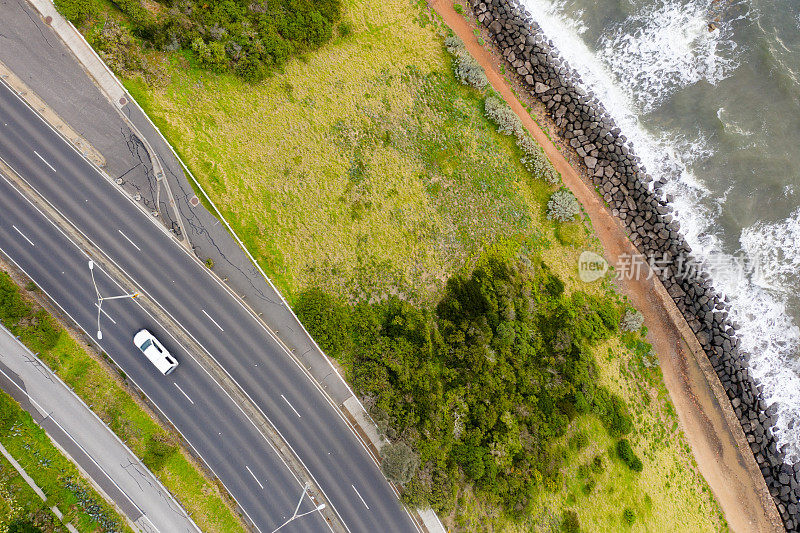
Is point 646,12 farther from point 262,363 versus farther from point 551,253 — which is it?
point 262,363

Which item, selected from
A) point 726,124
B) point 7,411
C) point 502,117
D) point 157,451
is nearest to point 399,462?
point 157,451

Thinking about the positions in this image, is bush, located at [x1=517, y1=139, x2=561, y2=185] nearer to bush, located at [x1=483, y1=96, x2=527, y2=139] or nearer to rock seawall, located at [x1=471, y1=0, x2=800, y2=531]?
bush, located at [x1=483, y1=96, x2=527, y2=139]

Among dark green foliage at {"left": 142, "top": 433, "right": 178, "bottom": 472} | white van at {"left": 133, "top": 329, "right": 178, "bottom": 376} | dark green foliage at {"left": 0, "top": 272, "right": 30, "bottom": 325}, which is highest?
dark green foliage at {"left": 0, "top": 272, "right": 30, "bottom": 325}

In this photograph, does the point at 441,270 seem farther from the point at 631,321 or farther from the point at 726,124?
the point at 726,124

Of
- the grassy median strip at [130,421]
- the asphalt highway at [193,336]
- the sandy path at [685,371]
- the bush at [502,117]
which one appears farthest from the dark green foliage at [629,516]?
the bush at [502,117]

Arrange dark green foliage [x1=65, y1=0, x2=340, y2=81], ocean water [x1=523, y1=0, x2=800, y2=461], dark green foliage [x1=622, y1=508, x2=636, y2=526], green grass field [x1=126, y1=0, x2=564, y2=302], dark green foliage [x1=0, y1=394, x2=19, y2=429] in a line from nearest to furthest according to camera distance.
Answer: dark green foliage [x1=0, y1=394, x2=19, y2=429], dark green foliage [x1=65, y1=0, x2=340, y2=81], green grass field [x1=126, y1=0, x2=564, y2=302], dark green foliage [x1=622, y1=508, x2=636, y2=526], ocean water [x1=523, y1=0, x2=800, y2=461]

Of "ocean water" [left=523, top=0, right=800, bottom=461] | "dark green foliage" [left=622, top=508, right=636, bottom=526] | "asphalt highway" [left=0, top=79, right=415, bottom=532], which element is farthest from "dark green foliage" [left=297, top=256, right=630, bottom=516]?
"ocean water" [left=523, top=0, right=800, bottom=461]

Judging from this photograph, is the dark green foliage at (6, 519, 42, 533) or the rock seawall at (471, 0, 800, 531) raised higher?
the dark green foliage at (6, 519, 42, 533)

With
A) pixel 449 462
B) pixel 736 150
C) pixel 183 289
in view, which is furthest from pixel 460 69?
pixel 449 462
